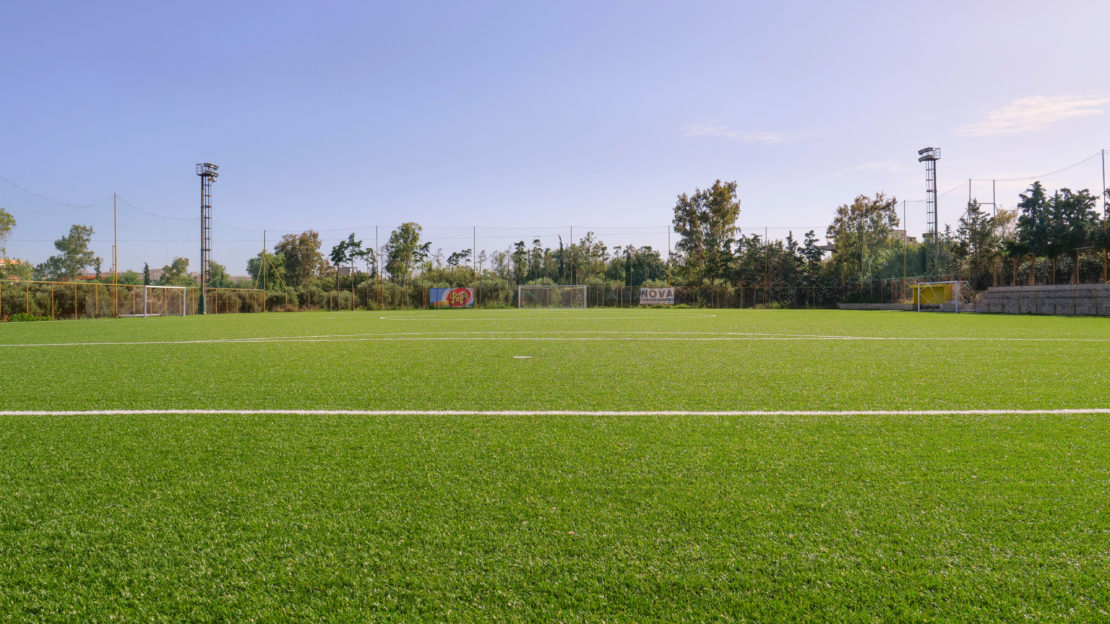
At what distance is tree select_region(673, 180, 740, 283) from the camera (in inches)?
1796

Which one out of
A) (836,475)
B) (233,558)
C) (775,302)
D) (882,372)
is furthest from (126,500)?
(775,302)

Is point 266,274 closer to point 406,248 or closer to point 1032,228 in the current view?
point 406,248

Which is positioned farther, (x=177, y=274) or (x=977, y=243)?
(x=177, y=274)

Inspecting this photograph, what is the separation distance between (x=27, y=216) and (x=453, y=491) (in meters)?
36.7

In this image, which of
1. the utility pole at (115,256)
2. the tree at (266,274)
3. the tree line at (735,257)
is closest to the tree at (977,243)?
the tree line at (735,257)

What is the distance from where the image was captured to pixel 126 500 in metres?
2.40

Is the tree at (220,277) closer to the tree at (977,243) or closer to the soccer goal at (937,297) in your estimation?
the soccer goal at (937,297)

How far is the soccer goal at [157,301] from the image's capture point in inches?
1062

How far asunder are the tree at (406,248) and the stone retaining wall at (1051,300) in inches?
1460

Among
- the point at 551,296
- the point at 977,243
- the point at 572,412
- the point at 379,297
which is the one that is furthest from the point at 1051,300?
the point at 379,297

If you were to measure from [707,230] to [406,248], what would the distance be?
2422cm

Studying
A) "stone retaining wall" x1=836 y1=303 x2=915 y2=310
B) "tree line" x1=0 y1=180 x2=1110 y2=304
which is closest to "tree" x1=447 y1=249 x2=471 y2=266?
"tree line" x1=0 y1=180 x2=1110 y2=304

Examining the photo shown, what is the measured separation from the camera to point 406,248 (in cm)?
4756

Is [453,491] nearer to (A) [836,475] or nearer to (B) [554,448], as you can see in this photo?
(B) [554,448]
